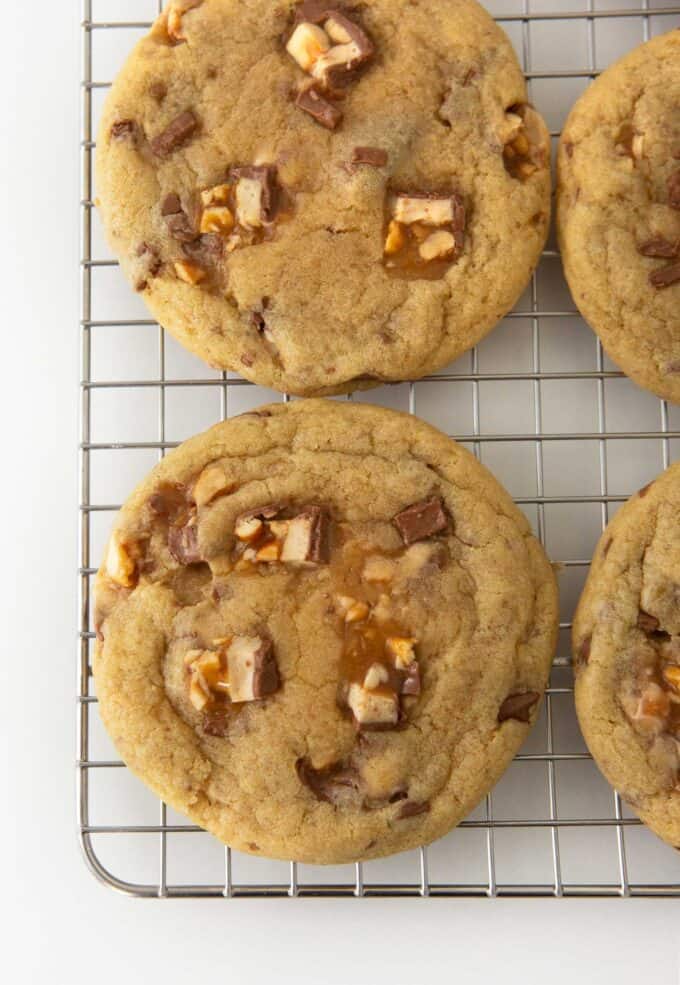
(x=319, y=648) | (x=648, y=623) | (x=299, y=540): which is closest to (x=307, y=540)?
(x=299, y=540)

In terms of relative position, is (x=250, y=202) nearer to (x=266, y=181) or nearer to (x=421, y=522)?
(x=266, y=181)

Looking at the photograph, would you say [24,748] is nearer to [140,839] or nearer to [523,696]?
[140,839]

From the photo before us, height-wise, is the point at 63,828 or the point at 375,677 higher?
the point at 375,677

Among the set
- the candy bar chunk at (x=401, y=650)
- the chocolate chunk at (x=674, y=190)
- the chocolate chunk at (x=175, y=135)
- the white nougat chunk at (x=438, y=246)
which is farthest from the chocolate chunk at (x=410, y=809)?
the chocolate chunk at (x=175, y=135)

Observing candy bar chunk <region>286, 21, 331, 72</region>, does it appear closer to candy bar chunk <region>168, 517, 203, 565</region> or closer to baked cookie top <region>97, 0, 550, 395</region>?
baked cookie top <region>97, 0, 550, 395</region>

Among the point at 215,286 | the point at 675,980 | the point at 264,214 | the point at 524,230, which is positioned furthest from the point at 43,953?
the point at 524,230

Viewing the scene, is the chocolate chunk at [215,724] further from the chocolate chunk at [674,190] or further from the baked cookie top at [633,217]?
the chocolate chunk at [674,190]
